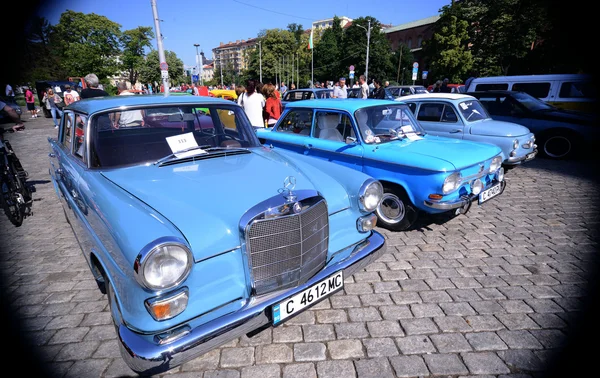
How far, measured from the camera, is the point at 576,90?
9164 mm

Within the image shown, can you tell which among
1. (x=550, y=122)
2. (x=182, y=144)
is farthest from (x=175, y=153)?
(x=550, y=122)

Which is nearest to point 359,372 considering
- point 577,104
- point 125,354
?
point 125,354

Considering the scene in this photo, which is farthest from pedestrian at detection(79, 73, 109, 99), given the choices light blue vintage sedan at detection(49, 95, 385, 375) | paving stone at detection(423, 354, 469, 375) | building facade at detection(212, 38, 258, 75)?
building facade at detection(212, 38, 258, 75)

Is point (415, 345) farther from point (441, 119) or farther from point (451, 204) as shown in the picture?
point (441, 119)

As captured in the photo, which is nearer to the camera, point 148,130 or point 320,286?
point 320,286

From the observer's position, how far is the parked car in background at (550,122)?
7512 millimetres

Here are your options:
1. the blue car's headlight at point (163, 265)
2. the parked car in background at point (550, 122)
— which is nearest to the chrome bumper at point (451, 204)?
the blue car's headlight at point (163, 265)

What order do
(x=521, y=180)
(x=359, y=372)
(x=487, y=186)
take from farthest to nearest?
(x=521, y=180) < (x=487, y=186) < (x=359, y=372)

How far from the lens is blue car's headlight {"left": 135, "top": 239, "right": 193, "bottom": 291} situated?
1.63 metres

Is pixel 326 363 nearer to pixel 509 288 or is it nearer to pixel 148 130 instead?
pixel 509 288

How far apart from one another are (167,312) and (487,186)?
4329 mm

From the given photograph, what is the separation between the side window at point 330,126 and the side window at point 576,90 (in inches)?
352

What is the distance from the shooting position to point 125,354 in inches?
68.5

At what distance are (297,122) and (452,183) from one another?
2737 mm
